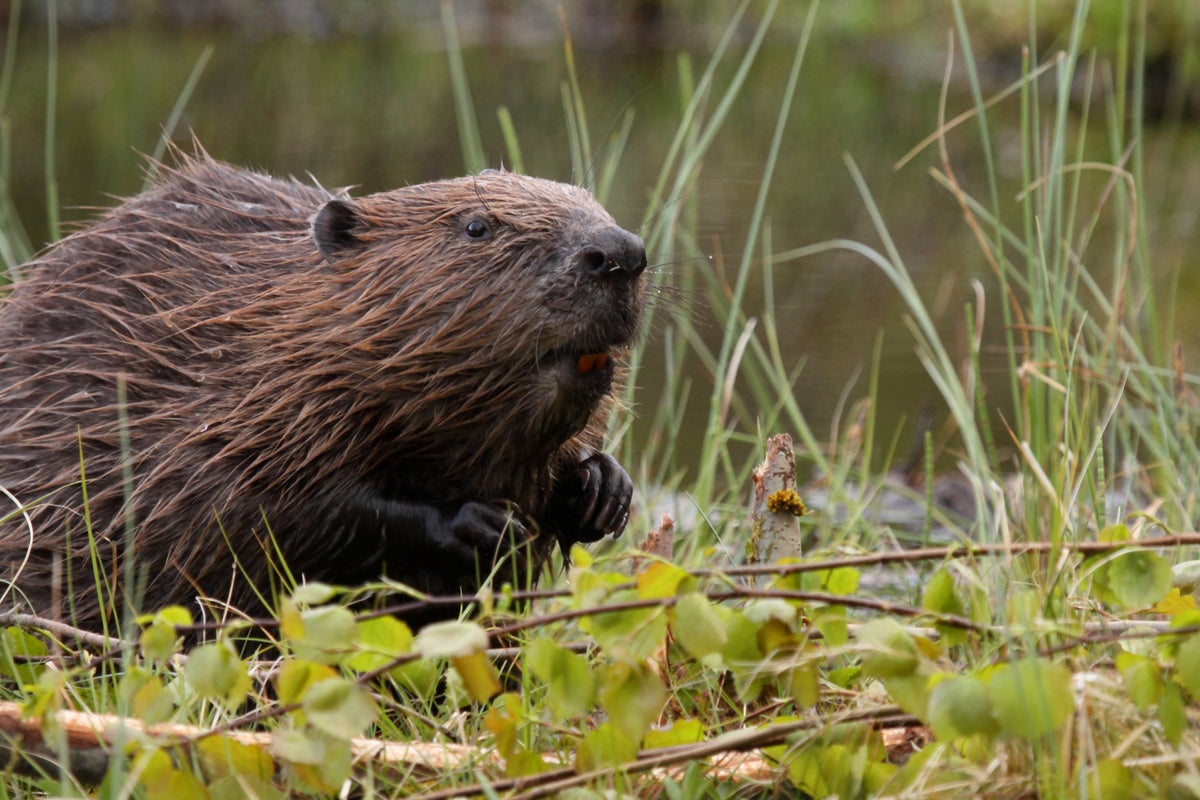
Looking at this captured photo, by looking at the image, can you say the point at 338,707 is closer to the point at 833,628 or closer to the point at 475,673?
the point at 475,673

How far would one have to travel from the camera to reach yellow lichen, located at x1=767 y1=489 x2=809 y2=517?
2.09 meters

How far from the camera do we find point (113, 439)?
258 centimetres

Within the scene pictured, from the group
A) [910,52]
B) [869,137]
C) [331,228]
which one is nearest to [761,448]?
[331,228]

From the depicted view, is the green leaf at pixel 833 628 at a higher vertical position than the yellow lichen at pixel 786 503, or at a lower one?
higher

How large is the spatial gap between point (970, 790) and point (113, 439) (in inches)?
61.9

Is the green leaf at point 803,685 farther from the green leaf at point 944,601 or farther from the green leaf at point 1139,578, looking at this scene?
the green leaf at point 1139,578

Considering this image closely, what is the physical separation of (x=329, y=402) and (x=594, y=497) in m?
0.49

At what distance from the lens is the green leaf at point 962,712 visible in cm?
147

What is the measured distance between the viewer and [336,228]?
256cm

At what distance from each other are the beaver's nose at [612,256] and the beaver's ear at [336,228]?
0.47m

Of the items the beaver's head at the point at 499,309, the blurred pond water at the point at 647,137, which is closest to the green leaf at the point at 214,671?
the beaver's head at the point at 499,309

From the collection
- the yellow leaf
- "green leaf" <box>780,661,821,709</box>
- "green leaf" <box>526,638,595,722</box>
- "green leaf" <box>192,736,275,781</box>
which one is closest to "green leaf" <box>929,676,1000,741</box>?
"green leaf" <box>780,661,821,709</box>

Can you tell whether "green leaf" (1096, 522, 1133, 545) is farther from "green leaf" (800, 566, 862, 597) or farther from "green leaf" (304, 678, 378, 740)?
"green leaf" (304, 678, 378, 740)

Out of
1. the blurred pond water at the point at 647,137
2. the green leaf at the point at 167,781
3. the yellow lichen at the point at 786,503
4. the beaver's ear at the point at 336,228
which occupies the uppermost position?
the beaver's ear at the point at 336,228
